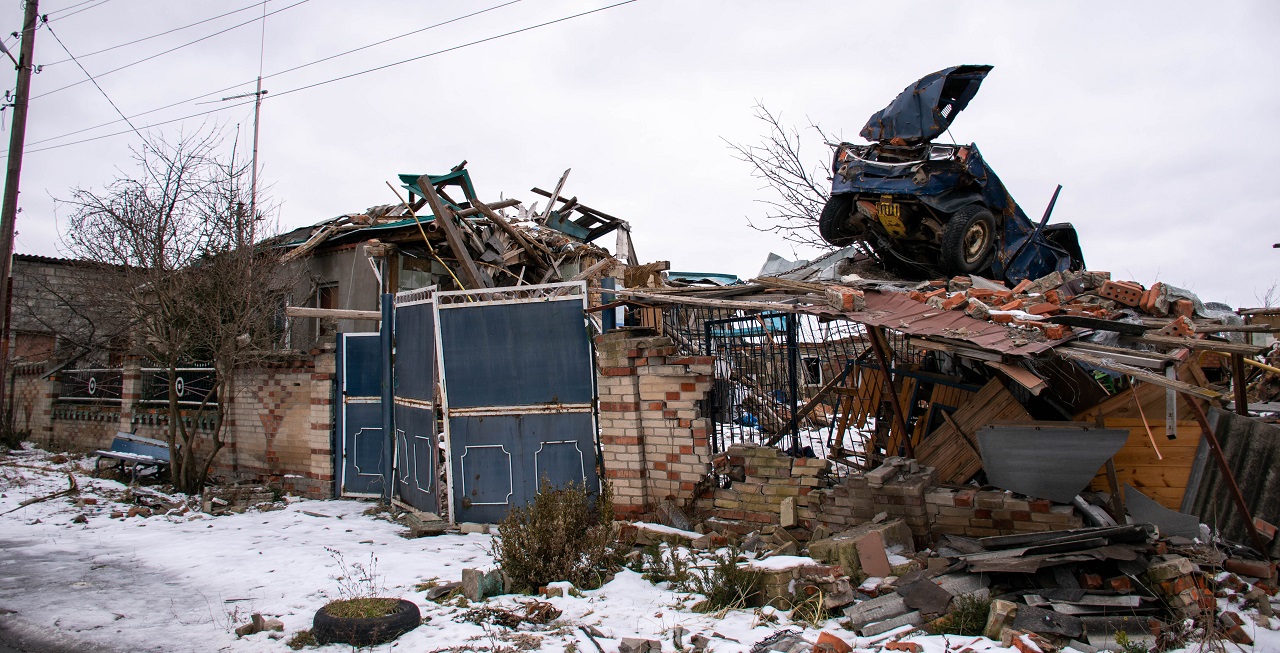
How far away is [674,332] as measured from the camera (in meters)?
7.63

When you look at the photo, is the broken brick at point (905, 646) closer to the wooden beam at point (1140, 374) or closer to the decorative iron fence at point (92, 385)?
the wooden beam at point (1140, 374)

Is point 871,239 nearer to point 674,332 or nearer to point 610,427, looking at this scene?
point 674,332

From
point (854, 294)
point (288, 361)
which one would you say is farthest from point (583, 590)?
point (288, 361)

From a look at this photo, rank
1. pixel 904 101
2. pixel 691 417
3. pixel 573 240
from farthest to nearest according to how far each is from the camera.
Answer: pixel 573 240
pixel 904 101
pixel 691 417

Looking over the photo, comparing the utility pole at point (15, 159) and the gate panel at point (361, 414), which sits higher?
the utility pole at point (15, 159)

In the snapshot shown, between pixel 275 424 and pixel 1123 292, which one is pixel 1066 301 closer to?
A: pixel 1123 292

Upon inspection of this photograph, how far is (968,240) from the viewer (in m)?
8.54

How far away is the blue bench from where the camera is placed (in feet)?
34.2

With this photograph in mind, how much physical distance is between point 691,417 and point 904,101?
5.82 m

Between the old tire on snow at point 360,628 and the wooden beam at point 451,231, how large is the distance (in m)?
6.22

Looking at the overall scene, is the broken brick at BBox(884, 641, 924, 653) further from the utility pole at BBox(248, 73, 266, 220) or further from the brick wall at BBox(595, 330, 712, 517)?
the utility pole at BBox(248, 73, 266, 220)

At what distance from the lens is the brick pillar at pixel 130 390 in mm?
12227

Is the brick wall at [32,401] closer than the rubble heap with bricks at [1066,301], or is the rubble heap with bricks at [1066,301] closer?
the rubble heap with bricks at [1066,301]

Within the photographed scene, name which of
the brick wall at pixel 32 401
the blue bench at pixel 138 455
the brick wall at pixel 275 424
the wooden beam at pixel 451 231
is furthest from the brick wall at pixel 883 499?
the brick wall at pixel 32 401
